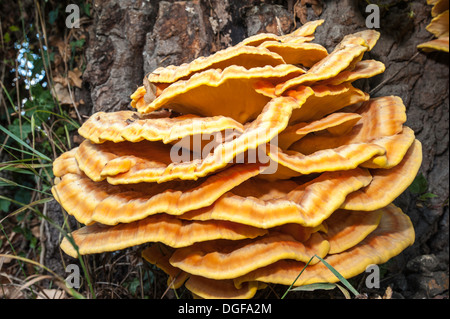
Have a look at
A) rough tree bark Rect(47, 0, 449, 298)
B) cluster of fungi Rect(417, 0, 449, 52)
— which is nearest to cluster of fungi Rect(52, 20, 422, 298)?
rough tree bark Rect(47, 0, 449, 298)

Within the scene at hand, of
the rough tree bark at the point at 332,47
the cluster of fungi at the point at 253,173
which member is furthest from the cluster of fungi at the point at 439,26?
the cluster of fungi at the point at 253,173

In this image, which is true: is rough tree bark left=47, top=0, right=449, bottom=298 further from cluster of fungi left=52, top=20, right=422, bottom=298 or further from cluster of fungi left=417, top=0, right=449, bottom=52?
cluster of fungi left=52, top=20, right=422, bottom=298

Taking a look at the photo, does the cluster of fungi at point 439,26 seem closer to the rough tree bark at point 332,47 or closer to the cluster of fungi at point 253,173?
the rough tree bark at point 332,47

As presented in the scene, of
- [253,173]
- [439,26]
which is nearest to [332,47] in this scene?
[439,26]

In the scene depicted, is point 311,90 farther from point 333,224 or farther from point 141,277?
point 141,277

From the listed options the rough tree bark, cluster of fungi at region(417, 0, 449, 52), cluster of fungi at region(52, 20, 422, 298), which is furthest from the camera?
the rough tree bark

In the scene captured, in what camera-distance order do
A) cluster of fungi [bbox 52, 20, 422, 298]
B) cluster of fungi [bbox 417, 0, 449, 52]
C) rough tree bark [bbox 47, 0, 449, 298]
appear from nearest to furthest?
cluster of fungi [bbox 52, 20, 422, 298] < cluster of fungi [bbox 417, 0, 449, 52] < rough tree bark [bbox 47, 0, 449, 298]

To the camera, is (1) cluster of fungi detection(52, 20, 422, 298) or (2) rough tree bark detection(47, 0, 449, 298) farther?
(2) rough tree bark detection(47, 0, 449, 298)

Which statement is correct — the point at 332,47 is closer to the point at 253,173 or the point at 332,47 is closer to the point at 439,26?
the point at 439,26
